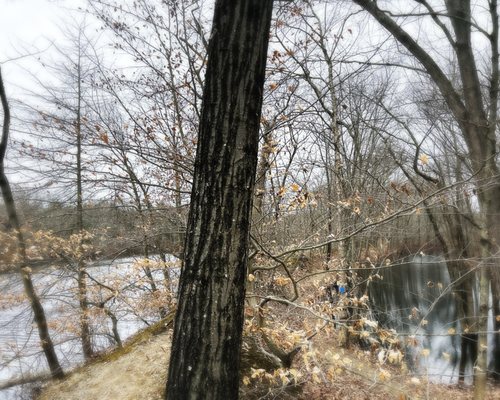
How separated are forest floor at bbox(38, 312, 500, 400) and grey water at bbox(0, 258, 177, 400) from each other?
971 mm

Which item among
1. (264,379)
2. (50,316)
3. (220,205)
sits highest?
(220,205)

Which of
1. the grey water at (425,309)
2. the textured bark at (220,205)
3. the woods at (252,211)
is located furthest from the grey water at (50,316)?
the grey water at (425,309)

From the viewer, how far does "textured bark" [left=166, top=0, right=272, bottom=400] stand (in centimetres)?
194

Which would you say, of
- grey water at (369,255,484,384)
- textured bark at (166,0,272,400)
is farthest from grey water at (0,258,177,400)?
grey water at (369,255,484,384)

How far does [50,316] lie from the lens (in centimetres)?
911

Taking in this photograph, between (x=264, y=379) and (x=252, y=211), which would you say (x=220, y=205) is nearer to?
(x=252, y=211)

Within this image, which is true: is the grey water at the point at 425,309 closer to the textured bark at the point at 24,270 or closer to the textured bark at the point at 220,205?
the textured bark at the point at 220,205

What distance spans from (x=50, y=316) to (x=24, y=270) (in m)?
2.22

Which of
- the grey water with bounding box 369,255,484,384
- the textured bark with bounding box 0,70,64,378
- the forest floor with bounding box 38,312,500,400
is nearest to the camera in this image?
the forest floor with bounding box 38,312,500,400

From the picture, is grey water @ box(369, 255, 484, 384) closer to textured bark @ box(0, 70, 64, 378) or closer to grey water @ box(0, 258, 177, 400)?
grey water @ box(0, 258, 177, 400)

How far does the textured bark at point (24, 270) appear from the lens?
25.8ft

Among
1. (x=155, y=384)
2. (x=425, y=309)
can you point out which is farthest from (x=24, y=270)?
(x=425, y=309)

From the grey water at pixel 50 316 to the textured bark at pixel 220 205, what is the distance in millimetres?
5980

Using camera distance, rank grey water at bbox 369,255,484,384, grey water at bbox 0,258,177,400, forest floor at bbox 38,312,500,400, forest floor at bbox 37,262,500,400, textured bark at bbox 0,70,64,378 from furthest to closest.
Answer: grey water at bbox 369,255,484,384 → grey water at bbox 0,258,177,400 → textured bark at bbox 0,70,64,378 → forest floor at bbox 38,312,500,400 → forest floor at bbox 37,262,500,400
